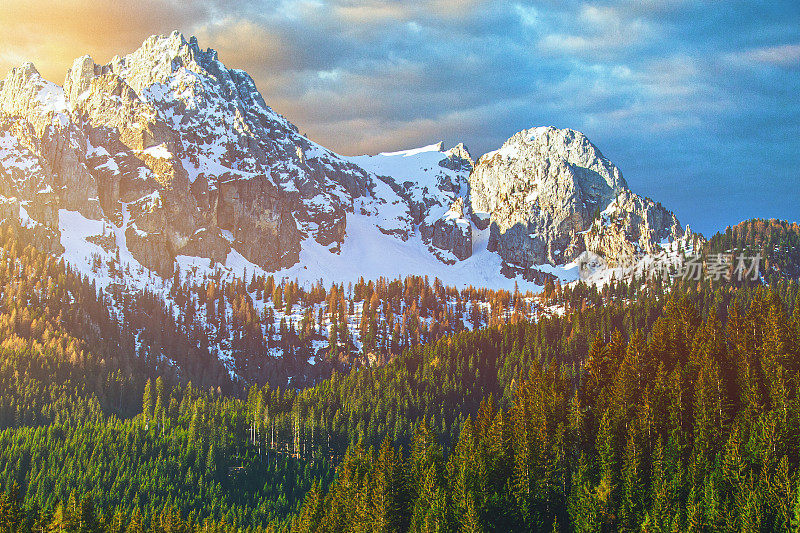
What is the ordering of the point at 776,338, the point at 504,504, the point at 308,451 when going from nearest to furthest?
the point at 504,504 → the point at 776,338 → the point at 308,451

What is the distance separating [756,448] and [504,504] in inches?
1011

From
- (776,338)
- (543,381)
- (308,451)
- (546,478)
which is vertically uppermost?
(776,338)

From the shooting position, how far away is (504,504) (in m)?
75.9

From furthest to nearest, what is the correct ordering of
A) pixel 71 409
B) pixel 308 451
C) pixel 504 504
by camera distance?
pixel 71 409
pixel 308 451
pixel 504 504

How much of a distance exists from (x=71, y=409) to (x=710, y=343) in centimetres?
14650

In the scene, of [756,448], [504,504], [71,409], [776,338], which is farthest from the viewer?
[71,409]

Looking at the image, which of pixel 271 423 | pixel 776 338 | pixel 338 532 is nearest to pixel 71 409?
pixel 271 423

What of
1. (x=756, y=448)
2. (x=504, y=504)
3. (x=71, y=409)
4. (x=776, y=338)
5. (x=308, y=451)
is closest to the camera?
(x=756, y=448)

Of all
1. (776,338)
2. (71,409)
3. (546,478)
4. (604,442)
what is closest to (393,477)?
(546,478)

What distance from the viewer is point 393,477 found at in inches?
3098

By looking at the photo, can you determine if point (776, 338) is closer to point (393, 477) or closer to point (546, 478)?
point (546, 478)

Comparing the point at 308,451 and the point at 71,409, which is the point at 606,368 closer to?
the point at 308,451

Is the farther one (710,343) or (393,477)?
(710,343)

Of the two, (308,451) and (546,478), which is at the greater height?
(546,478)
